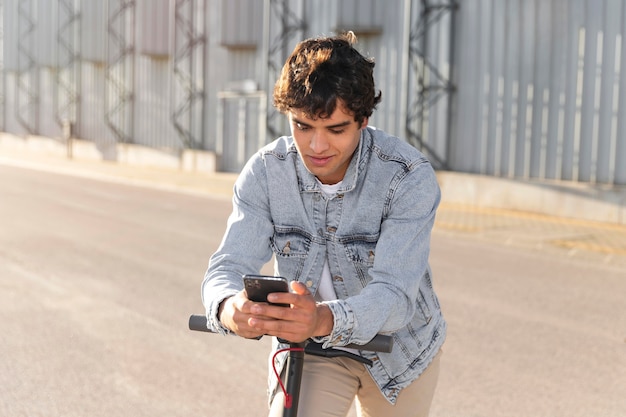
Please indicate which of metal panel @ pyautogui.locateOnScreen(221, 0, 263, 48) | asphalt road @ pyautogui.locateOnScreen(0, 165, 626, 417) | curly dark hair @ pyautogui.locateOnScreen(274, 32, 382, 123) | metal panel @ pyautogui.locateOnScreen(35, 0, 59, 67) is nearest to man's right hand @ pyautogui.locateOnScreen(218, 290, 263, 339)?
curly dark hair @ pyautogui.locateOnScreen(274, 32, 382, 123)

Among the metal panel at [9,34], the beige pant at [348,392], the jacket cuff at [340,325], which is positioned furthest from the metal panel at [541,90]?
the metal panel at [9,34]

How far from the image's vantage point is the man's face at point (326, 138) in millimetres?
2738

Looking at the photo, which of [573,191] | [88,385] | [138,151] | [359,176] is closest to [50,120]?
[138,151]

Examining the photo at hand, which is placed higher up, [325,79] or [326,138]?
[325,79]

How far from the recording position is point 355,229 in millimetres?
2967

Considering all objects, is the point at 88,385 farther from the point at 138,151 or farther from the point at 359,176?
the point at 138,151

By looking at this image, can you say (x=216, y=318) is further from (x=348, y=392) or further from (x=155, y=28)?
A: (x=155, y=28)

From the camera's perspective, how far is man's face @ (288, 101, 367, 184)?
274cm

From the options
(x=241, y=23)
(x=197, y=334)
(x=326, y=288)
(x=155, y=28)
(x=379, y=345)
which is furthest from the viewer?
(x=155, y=28)

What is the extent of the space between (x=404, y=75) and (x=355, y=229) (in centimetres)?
1754

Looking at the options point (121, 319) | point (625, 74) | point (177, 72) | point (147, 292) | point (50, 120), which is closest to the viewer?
point (121, 319)

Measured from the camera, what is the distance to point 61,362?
21.0 ft

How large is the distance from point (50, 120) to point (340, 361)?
37691 mm

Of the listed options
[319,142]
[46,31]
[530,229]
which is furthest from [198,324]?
[46,31]
